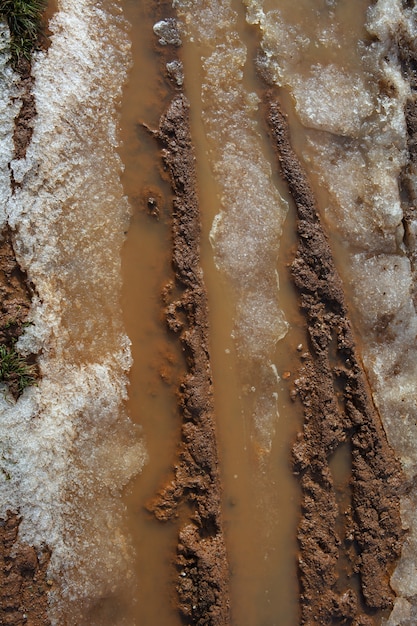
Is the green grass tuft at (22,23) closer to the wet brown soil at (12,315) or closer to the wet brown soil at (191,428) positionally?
the wet brown soil at (191,428)

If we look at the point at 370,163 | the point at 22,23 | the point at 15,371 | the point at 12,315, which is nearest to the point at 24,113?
the point at 22,23

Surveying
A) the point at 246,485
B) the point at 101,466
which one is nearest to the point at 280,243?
the point at 246,485

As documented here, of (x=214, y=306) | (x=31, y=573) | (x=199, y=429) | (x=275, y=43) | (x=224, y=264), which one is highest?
(x=275, y=43)

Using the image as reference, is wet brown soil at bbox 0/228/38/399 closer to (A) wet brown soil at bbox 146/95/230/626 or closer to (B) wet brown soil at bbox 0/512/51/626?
(B) wet brown soil at bbox 0/512/51/626

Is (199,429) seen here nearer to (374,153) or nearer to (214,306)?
(214,306)

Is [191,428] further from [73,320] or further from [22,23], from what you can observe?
[22,23]

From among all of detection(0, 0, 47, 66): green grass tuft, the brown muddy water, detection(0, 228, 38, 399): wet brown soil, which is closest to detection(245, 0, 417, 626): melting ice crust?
the brown muddy water

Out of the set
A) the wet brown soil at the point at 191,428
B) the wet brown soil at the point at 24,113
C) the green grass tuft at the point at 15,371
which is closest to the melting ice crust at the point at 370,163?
the wet brown soil at the point at 191,428
